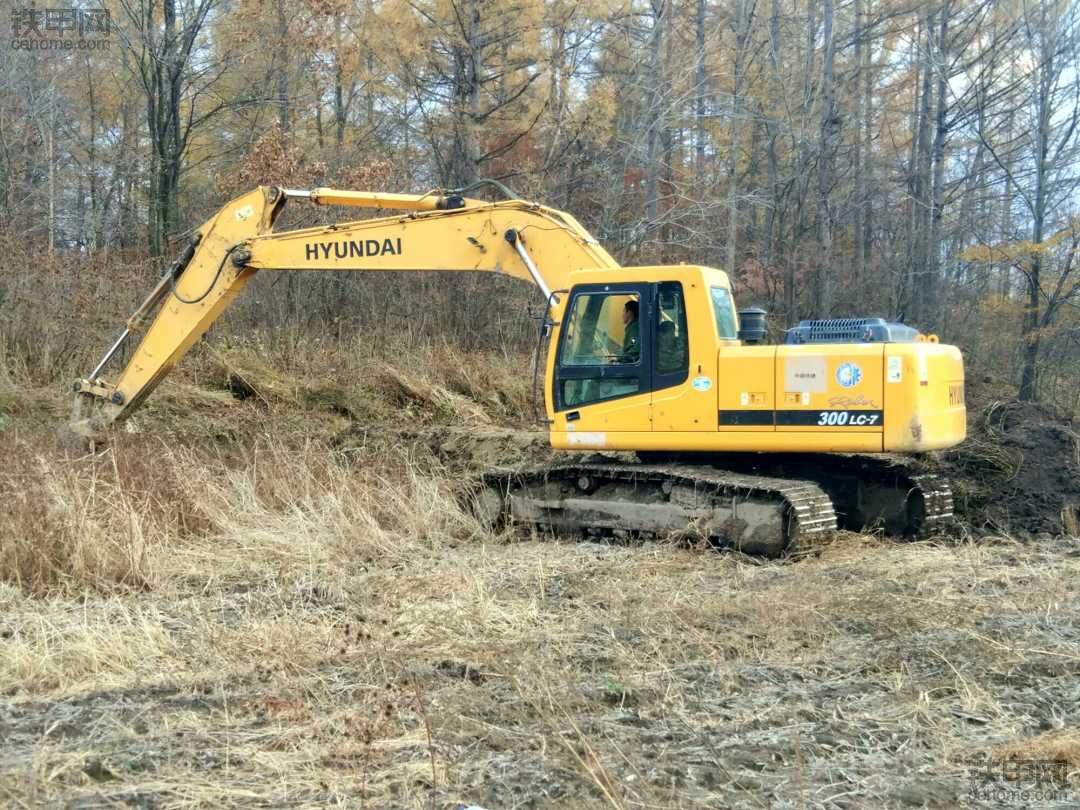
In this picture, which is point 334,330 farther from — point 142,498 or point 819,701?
point 819,701

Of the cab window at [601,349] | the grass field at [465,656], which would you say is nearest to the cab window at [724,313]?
the cab window at [601,349]

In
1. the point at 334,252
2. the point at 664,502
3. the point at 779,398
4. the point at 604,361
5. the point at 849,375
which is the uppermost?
the point at 334,252

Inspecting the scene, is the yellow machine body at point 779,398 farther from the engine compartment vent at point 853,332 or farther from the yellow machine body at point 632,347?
the engine compartment vent at point 853,332

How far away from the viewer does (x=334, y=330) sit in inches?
715

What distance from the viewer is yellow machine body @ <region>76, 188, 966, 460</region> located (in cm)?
888

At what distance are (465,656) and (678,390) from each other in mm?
4031

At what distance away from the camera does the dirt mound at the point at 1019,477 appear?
398 inches

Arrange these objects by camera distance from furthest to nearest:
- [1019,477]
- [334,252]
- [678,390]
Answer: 1. [334,252]
2. [1019,477]
3. [678,390]

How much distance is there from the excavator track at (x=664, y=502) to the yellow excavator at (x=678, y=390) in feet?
0.05

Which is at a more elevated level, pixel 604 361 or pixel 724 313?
pixel 724 313

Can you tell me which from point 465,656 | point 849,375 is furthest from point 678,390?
point 465,656

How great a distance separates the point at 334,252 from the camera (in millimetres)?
10742

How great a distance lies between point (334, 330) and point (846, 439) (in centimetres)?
1098

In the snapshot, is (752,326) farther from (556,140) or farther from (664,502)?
(556,140)
